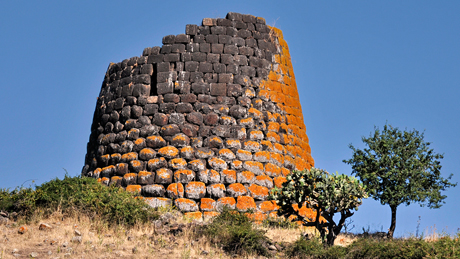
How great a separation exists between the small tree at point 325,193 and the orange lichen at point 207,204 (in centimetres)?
134

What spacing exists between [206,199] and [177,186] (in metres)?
0.61

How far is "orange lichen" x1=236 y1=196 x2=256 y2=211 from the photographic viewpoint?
34.8 ft

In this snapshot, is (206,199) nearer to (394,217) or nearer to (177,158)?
(177,158)

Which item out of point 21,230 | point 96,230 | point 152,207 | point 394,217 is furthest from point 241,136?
point 394,217

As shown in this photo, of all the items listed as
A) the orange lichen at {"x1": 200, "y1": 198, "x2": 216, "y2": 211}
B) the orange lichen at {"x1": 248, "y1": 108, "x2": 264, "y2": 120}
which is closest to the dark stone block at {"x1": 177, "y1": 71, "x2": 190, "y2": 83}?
the orange lichen at {"x1": 248, "y1": 108, "x2": 264, "y2": 120}

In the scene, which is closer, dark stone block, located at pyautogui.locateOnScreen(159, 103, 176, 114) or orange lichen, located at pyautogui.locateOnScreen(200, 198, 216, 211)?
orange lichen, located at pyautogui.locateOnScreen(200, 198, 216, 211)

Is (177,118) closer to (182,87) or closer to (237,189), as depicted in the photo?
(182,87)

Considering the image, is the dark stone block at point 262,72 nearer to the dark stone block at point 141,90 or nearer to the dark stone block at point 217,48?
the dark stone block at point 217,48

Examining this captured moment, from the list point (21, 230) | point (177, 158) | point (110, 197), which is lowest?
point (21, 230)

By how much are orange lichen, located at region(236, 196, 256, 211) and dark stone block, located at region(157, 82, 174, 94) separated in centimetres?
271

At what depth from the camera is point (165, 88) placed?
38.4 feet

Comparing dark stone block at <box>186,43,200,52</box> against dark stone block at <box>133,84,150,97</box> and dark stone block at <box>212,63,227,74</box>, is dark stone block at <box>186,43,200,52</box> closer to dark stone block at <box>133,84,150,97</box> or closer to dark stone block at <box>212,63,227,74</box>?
dark stone block at <box>212,63,227,74</box>

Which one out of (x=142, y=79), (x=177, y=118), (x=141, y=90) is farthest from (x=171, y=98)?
(x=142, y=79)

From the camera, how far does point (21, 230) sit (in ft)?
29.3
